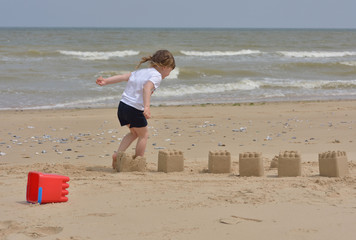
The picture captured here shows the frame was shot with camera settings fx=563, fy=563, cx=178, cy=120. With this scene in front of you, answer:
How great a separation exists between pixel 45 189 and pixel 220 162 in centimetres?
188

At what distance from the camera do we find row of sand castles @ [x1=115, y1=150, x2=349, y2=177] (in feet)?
17.0

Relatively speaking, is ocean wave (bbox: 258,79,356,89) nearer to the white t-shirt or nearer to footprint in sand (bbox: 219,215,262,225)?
the white t-shirt

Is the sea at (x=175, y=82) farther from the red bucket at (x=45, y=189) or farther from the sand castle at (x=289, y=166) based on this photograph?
the red bucket at (x=45, y=189)

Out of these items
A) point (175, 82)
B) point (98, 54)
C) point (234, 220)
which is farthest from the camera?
point (98, 54)

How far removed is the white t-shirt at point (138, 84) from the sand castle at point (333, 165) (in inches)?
67.8

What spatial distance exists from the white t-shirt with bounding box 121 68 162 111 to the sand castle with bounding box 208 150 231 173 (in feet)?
2.76

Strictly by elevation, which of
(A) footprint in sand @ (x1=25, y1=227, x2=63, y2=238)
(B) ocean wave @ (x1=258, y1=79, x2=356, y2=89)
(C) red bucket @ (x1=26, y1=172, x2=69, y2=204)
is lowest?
(A) footprint in sand @ (x1=25, y1=227, x2=63, y2=238)

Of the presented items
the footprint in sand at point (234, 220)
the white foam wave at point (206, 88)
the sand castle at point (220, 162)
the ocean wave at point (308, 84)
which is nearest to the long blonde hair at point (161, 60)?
the sand castle at point (220, 162)

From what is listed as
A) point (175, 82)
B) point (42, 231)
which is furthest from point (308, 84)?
point (42, 231)

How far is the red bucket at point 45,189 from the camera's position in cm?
418

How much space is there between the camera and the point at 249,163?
5223 millimetres

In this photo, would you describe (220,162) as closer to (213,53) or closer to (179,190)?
(179,190)

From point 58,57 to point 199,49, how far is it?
414 inches

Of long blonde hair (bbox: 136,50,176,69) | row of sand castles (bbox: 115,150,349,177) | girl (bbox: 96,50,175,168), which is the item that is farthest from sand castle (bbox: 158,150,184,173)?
long blonde hair (bbox: 136,50,176,69)
